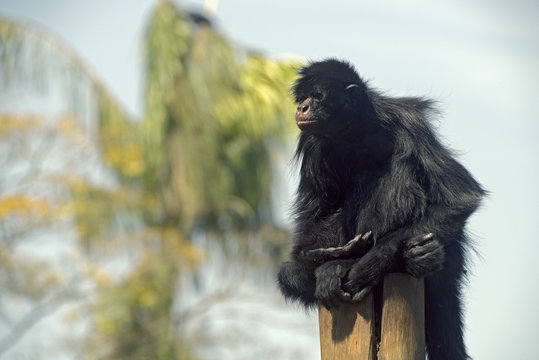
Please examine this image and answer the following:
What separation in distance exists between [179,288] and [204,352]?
5.64 ft

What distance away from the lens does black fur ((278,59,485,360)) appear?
554 cm

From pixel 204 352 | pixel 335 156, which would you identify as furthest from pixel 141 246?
pixel 335 156

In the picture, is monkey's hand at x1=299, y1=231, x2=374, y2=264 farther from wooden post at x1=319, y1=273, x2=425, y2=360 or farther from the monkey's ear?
the monkey's ear

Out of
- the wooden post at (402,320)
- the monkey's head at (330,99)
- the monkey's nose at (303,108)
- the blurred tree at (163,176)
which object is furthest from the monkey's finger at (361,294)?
the blurred tree at (163,176)

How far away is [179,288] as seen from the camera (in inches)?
815

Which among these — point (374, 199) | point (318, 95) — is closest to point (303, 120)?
point (318, 95)

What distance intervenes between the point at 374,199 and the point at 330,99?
0.85m

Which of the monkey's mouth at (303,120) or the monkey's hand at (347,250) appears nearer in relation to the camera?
the monkey's hand at (347,250)

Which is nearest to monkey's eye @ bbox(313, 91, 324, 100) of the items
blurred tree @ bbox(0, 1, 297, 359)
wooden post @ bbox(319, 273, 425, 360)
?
wooden post @ bbox(319, 273, 425, 360)

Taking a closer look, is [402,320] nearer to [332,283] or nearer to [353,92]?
[332,283]

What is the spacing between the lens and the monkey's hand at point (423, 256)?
538 centimetres

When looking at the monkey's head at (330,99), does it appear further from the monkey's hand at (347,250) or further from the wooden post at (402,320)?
the wooden post at (402,320)

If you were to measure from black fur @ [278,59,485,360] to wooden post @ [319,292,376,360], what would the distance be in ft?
0.26

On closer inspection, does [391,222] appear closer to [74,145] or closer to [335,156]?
[335,156]
